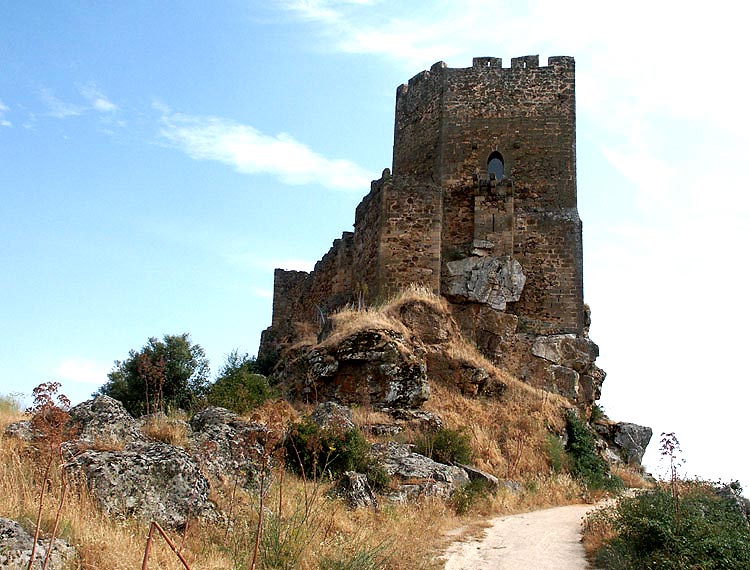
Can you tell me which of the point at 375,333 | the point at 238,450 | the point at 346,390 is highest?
the point at 375,333

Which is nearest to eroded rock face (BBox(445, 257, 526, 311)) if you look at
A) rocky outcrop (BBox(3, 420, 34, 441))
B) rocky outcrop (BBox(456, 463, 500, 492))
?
rocky outcrop (BBox(456, 463, 500, 492))

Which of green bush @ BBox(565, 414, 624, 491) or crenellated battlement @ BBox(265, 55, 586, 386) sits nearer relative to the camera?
green bush @ BBox(565, 414, 624, 491)

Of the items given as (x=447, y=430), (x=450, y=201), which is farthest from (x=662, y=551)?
(x=450, y=201)

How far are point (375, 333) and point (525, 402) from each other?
4.17m

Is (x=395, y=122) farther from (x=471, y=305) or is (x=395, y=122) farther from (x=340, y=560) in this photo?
(x=340, y=560)

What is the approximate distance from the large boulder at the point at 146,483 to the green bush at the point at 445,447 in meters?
6.20

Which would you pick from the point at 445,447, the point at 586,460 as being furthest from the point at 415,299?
the point at 586,460

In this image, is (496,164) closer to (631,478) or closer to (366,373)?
(366,373)

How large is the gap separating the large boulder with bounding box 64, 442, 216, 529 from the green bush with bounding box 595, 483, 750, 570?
4693 mm

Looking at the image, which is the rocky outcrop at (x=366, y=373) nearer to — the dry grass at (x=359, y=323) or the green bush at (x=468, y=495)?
the dry grass at (x=359, y=323)

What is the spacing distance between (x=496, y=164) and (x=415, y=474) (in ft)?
38.7

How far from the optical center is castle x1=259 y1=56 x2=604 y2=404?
19.0 meters

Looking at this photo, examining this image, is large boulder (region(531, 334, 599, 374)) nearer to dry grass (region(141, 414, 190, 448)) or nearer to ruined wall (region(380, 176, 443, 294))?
ruined wall (region(380, 176, 443, 294))

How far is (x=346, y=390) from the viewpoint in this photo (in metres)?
15.6
